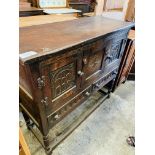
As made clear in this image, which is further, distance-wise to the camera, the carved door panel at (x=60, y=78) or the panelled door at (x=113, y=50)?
the panelled door at (x=113, y=50)

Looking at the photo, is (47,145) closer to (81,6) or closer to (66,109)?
(66,109)

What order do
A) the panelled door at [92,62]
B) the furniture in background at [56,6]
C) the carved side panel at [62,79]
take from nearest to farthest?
1. the carved side panel at [62,79]
2. the panelled door at [92,62]
3. the furniture in background at [56,6]

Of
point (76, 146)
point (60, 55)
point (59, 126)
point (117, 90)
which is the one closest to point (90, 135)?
point (76, 146)

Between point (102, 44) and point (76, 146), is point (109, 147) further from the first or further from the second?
point (102, 44)

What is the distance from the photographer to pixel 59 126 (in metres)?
1.55

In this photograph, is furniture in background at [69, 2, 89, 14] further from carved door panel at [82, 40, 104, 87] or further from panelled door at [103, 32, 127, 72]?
carved door panel at [82, 40, 104, 87]

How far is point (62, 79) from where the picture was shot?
2.97ft

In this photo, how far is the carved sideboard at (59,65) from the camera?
72 centimetres

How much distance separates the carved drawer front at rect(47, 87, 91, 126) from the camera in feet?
3.29

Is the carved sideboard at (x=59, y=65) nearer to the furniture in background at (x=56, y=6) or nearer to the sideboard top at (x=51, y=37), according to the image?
the sideboard top at (x=51, y=37)

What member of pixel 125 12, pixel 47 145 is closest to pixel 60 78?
pixel 47 145

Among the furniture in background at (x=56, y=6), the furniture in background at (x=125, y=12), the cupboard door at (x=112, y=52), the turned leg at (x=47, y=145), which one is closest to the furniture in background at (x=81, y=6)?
the furniture in background at (x=125, y=12)

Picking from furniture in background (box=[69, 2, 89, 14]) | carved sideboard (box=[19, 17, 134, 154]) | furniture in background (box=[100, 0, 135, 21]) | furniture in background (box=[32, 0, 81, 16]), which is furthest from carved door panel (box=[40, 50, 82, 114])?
furniture in background (box=[69, 2, 89, 14])
